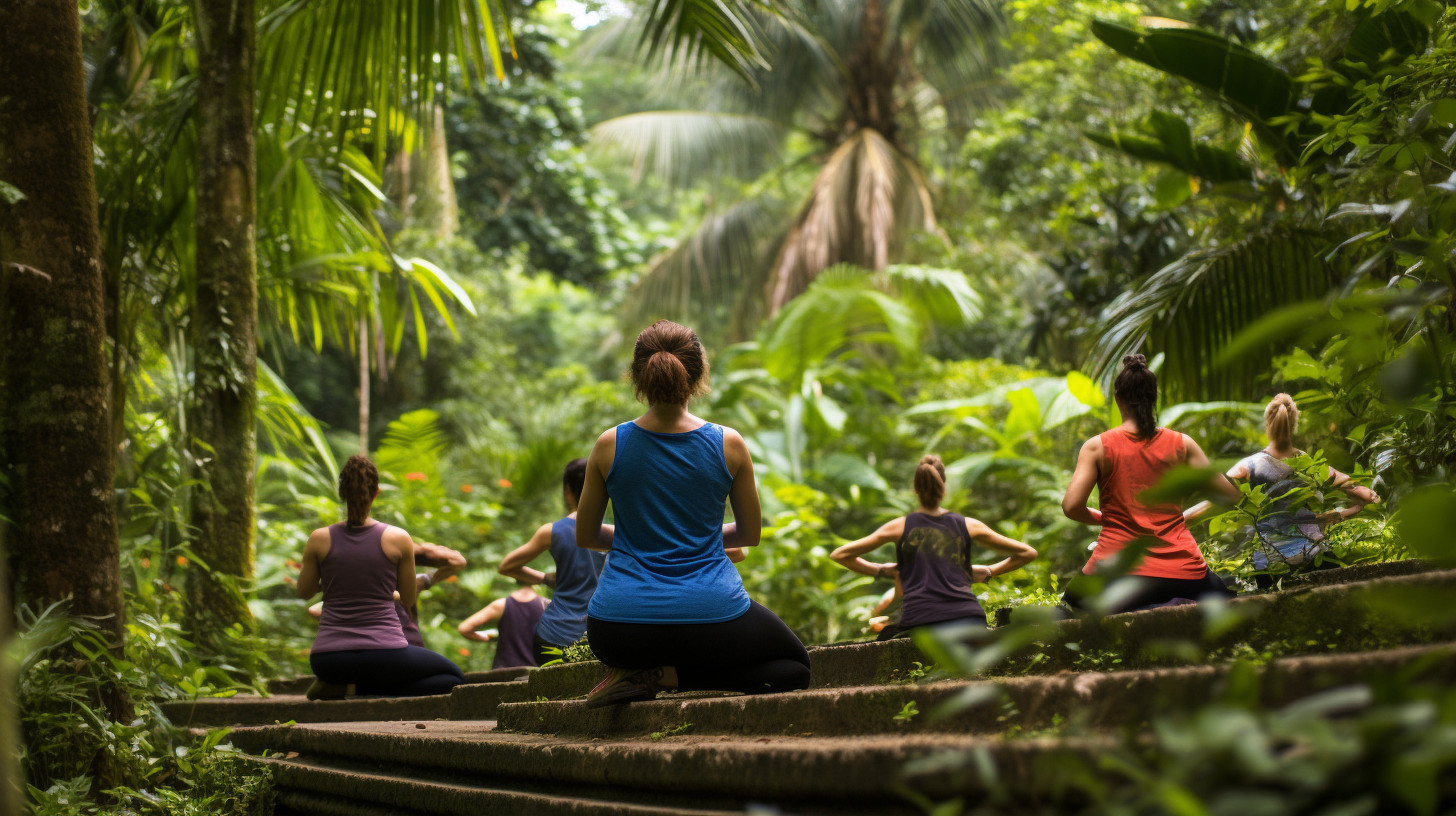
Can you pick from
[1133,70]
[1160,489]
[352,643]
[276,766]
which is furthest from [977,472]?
[1160,489]

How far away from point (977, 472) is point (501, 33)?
9.24m

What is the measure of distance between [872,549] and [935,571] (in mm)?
368

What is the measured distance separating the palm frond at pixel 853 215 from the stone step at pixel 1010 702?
13.7m

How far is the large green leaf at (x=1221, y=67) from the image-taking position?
6133mm

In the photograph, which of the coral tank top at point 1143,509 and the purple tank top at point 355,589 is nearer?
the coral tank top at point 1143,509

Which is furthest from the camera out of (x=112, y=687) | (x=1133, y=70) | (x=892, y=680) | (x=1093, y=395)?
(x=1133, y=70)

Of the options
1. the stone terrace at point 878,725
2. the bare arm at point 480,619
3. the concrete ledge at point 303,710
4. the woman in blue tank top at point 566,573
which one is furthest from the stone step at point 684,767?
the bare arm at point 480,619

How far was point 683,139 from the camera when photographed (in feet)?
64.8

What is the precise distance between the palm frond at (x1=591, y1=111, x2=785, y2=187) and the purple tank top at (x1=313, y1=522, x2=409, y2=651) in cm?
1509

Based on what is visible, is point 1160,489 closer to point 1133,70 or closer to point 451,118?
point 1133,70

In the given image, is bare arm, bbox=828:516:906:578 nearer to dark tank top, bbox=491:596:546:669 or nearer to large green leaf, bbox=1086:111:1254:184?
dark tank top, bbox=491:596:546:669

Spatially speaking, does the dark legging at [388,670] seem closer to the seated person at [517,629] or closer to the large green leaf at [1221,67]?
the seated person at [517,629]

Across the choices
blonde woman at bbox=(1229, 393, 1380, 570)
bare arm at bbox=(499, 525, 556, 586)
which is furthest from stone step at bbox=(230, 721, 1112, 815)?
blonde woman at bbox=(1229, 393, 1380, 570)

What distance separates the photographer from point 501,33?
48.0ft
